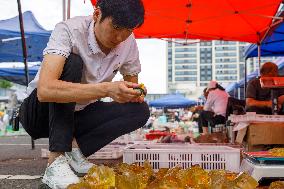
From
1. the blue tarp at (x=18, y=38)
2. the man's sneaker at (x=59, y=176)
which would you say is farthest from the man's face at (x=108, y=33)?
the blue tarp at (x=18, y=38)

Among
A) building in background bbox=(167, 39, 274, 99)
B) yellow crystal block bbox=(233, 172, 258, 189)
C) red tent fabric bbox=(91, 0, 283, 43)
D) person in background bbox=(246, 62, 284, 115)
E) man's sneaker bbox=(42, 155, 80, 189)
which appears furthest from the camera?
building in background bbox=(167, 39, 274, 99)

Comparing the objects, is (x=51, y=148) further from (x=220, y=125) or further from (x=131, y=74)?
(x=220, y=125)

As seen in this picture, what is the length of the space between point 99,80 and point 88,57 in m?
0.17

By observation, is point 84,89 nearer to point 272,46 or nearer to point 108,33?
point 108,33

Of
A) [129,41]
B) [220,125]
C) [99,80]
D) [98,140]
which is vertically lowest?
[220,125]

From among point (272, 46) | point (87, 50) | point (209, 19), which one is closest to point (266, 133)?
point (87, 50)

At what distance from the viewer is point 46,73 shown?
6.25 ft

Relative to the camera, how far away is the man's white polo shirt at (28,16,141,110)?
204cm

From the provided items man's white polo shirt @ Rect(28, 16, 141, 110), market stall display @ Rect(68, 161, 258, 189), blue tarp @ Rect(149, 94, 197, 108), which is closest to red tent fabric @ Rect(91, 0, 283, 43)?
man's white polo shirt @ Rect(28, 16, 141, 110)

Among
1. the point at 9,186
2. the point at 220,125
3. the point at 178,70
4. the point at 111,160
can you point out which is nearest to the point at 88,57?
the point at 9,186

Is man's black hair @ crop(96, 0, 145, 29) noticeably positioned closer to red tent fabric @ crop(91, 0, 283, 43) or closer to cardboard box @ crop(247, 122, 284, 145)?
cardboard box @ crop(247, 122, 284, 145)

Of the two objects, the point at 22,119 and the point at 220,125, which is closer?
the point at 22,119

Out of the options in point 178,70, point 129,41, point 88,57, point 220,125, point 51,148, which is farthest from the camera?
point 178,70

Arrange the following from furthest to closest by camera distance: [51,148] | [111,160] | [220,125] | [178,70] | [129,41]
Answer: [178,70], [220,125], [111,160], [129,41], [51,148]
